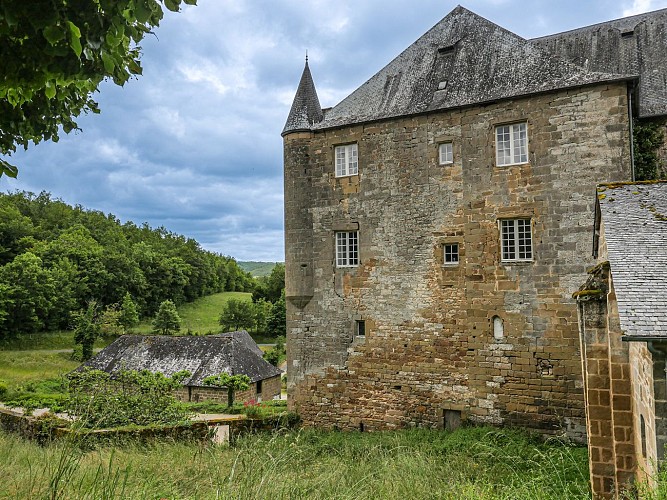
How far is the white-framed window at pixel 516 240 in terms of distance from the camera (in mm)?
13273

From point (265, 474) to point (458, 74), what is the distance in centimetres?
1336

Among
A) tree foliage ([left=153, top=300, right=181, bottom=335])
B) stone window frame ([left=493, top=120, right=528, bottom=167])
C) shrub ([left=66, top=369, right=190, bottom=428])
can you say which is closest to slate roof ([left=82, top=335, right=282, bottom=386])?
shrub ([left=66, top=369, right=190, bottom=428])

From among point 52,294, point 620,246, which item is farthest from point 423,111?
point 52,294

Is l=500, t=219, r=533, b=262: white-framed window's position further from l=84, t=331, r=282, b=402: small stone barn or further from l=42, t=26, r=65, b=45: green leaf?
l=84, t=331, r=282, b=402: small stone barn

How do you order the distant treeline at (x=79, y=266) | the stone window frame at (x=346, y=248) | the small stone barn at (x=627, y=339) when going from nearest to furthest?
the small stone barn at (x=627, y=339) < the stone window frame at (x=346, y=248) < the distant treeline at (x=79, y=266)

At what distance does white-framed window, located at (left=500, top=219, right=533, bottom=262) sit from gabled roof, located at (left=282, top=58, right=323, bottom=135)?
23.2ft

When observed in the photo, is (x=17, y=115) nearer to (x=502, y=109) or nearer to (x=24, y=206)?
(x=502, y=109)

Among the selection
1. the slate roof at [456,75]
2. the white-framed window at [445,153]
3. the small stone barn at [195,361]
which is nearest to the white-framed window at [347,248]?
the white-framed window at [445,153]

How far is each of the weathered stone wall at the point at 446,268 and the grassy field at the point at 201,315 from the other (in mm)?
44740

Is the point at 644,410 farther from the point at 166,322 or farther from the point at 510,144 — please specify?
the point at 166,322

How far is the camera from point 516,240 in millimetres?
13406

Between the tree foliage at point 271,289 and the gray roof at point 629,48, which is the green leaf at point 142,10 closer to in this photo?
the gray roof at point 629,48

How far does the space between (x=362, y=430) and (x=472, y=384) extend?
3736mm

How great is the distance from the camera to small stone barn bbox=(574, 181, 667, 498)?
15.9 feet
